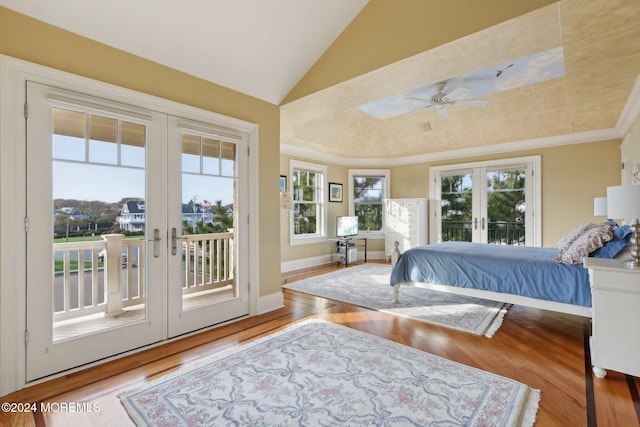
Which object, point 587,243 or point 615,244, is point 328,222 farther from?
point 615,244

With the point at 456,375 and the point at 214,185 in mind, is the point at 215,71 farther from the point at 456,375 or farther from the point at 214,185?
the point at 456,375

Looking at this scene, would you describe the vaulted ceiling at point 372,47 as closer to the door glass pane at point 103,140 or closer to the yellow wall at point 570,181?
the yellow wall at point 570,181

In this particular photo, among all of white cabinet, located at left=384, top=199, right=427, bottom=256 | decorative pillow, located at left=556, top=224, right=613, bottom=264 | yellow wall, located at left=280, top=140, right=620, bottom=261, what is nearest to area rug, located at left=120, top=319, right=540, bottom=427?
decorative pillow, located at left=556, top=224, right=613, bottom=264

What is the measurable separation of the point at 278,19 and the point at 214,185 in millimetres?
1680

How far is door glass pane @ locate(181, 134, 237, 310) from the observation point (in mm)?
2980

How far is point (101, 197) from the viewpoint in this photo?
2424 millimetres

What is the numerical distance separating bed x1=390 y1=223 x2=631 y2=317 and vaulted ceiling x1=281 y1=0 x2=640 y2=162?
5.41 feet

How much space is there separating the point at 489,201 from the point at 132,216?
20.2 feet

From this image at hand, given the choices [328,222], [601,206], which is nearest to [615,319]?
[601,206]

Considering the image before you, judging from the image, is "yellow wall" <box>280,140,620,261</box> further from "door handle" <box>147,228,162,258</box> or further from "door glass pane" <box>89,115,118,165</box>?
"door glass pane" <box>89,115,118,165</box>

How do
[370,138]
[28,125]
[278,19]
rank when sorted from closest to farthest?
1. [28,125]
2. [278,19]
3. [370,138]

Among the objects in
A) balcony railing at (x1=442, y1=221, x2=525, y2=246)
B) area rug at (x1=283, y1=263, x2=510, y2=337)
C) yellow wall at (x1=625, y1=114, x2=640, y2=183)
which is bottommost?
area rug at (x1=283, y1=263, x2=510, y2=337)

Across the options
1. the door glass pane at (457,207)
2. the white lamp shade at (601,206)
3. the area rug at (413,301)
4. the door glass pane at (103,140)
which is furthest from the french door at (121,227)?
the door glass pane at (457,207)

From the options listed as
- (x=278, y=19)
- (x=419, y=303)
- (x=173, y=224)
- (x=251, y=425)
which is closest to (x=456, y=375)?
(x=251, y=425)
